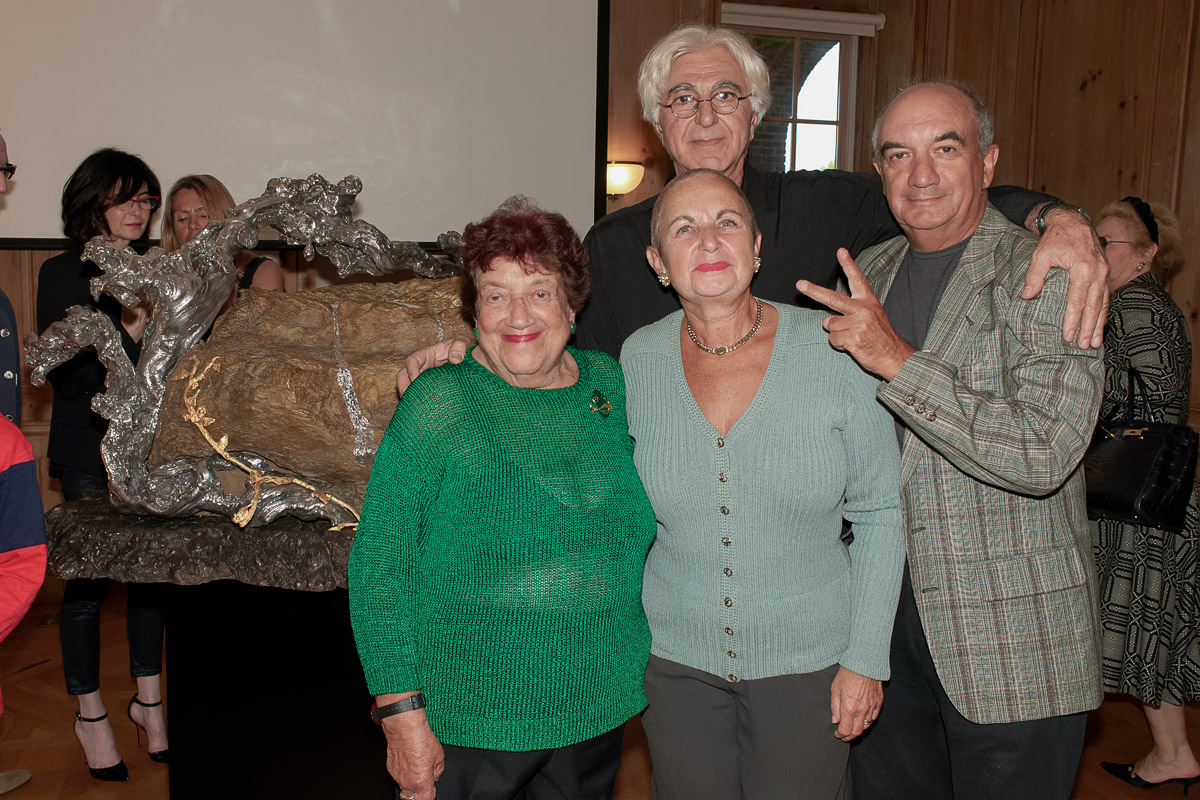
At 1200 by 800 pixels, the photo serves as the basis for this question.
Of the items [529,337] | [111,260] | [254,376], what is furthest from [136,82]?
[529,337]

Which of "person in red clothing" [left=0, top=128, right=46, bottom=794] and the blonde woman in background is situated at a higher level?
the blonde woman in background

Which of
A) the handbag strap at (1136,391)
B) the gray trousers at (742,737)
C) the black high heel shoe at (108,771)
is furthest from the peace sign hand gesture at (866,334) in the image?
the black high heel shoe at (108,771)

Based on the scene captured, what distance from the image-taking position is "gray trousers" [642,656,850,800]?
1377 millimetres

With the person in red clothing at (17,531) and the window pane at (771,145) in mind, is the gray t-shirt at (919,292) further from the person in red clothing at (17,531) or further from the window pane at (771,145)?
the window pane at (771,145)

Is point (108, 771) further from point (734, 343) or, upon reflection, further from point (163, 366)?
point (734, 343)

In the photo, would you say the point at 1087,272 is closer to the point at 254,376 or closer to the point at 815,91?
the point at 254,376

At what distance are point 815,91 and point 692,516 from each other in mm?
5029

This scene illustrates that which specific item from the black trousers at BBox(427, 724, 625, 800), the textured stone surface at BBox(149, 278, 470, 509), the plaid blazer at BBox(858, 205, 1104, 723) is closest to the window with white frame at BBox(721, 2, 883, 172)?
the textured stone surface at BBox(149, 278, 470, 509)

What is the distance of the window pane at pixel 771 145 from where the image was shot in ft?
19.0

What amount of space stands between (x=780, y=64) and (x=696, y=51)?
429 cm

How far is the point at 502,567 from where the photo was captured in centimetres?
134

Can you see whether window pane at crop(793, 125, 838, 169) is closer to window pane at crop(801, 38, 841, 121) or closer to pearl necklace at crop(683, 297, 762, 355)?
window pane at crop(801, 38, 841, 121)

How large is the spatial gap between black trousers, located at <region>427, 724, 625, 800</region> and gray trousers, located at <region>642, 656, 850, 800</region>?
9 cm

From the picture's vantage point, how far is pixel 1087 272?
1.34 m
